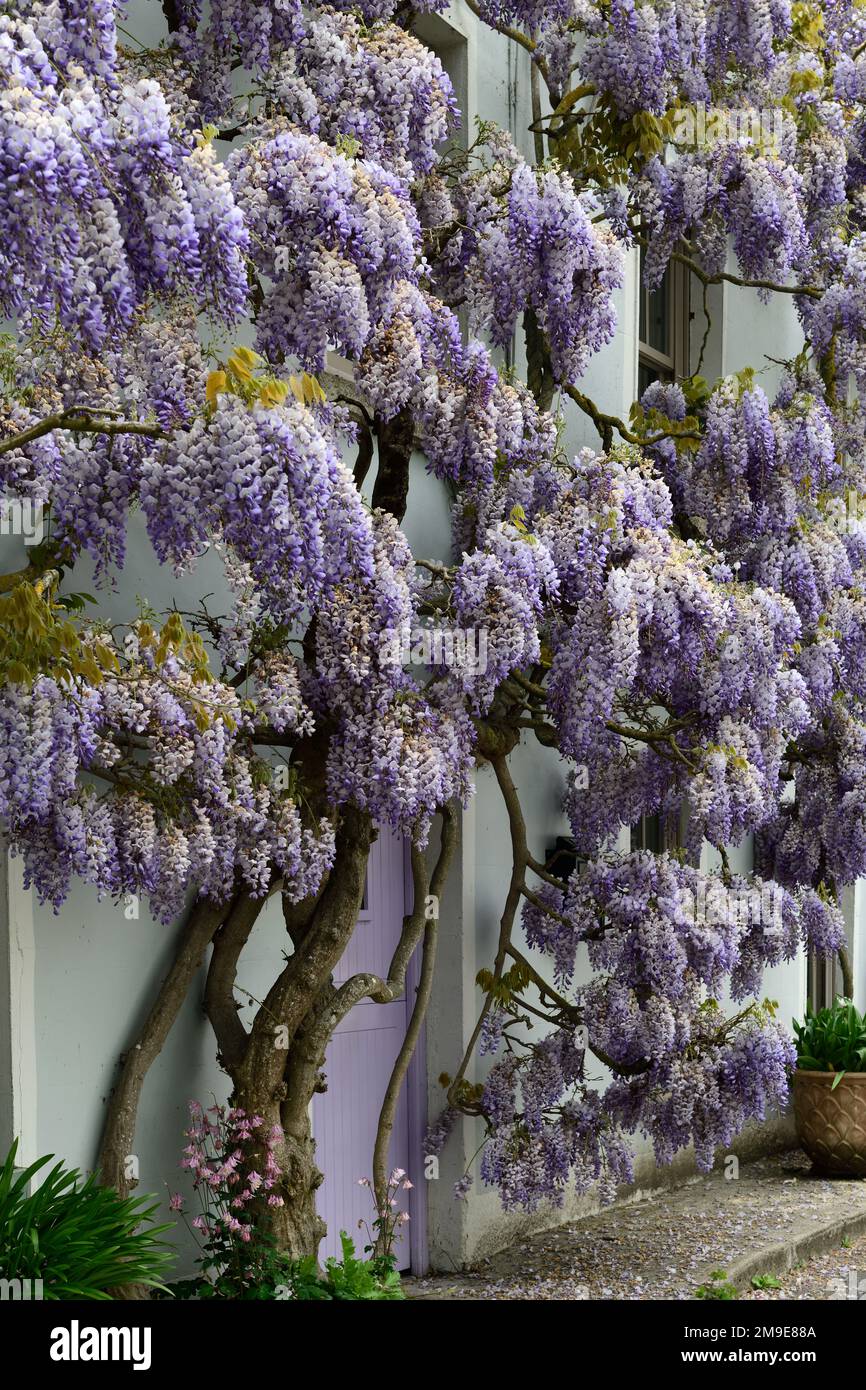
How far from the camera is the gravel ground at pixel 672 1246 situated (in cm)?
653

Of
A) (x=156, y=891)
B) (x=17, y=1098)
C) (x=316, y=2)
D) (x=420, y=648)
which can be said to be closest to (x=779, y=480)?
(x=420, y=648)

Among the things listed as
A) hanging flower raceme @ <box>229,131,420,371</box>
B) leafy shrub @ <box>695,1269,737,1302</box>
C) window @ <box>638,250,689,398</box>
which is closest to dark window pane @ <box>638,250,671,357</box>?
window @ <box>638,250,689,398</box>

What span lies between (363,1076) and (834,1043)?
3993 mm

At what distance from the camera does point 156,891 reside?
459cm

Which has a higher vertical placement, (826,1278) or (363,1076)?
(363,1076)

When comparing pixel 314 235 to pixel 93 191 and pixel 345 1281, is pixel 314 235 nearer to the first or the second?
pixel 93 191

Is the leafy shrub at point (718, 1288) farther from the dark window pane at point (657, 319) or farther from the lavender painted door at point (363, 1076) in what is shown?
the dark window pane at point (657, 319)

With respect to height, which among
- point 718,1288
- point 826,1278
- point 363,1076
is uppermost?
point 363,1076

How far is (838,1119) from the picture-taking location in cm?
928

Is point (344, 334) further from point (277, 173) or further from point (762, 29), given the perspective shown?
point (762, 29)

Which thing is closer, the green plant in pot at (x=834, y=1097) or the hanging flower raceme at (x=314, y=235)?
the hanging flower raceme at (x=314, y=235)

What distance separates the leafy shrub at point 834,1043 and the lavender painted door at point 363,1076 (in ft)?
11.4

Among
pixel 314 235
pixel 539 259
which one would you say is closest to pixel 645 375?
pixel 539 259

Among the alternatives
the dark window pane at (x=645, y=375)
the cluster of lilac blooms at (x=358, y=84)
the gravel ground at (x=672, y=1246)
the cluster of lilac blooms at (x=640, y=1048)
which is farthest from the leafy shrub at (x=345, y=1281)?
the dark window pane at (x=645, y=375)
